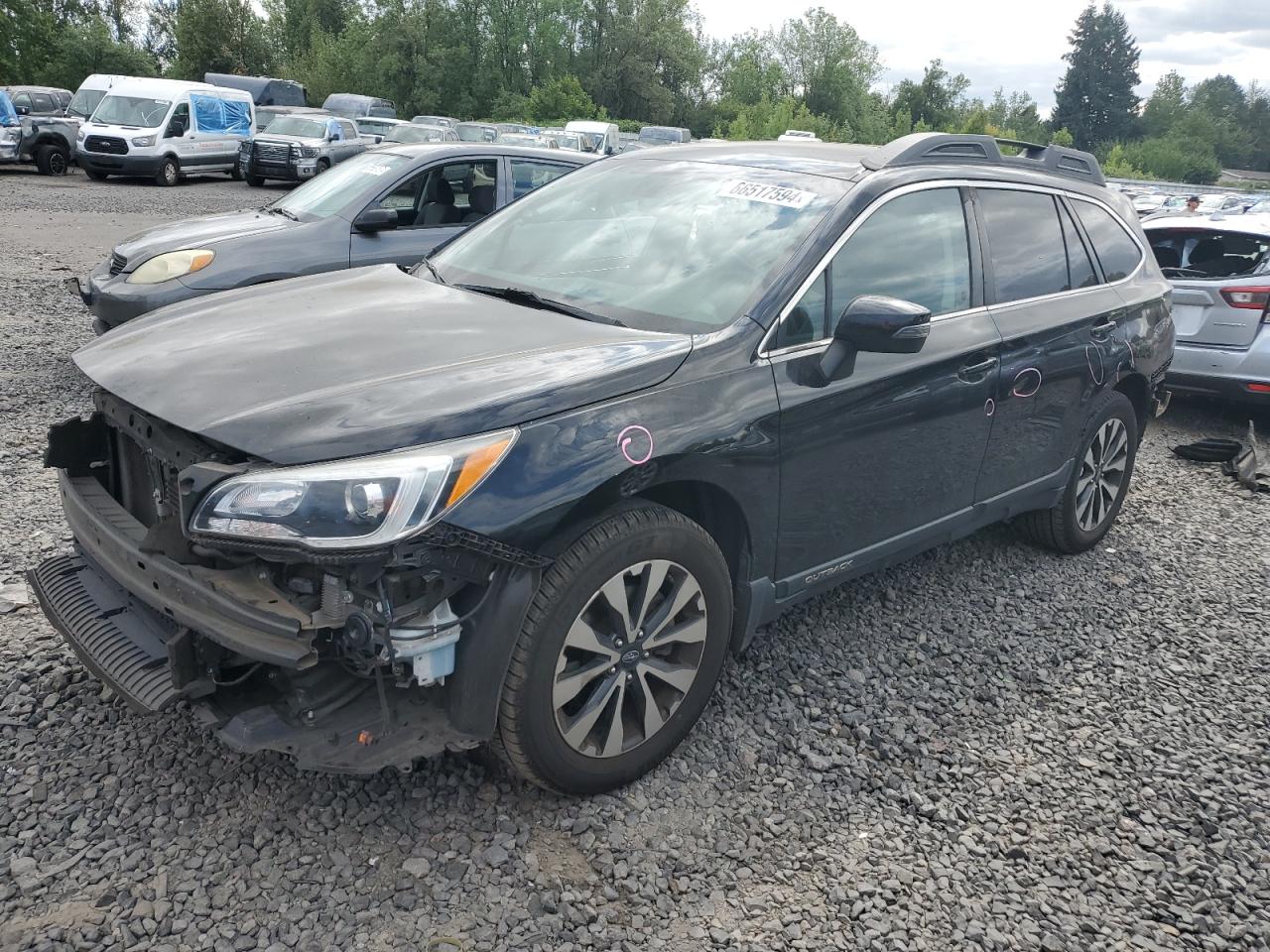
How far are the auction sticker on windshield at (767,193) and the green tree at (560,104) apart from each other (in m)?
57.4

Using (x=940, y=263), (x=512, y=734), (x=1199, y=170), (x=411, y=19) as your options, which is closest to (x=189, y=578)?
(x=512, y=734)

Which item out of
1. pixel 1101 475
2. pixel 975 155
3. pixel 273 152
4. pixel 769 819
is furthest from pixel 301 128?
pixel 769 819

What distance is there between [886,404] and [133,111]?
78.3 ft

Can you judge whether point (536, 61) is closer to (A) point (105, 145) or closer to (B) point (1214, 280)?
(A) point (105, 145)

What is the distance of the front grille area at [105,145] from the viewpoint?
71.8 ft

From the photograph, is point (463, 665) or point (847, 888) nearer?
point (463, 665)

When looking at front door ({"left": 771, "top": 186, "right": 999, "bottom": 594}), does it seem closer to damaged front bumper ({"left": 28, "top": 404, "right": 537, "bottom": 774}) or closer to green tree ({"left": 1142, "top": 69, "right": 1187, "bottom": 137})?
damaged front bumper ({"left": 28, "top": 404, "right": 537, "bottom": 774})

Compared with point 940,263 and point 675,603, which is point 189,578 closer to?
point 675,603

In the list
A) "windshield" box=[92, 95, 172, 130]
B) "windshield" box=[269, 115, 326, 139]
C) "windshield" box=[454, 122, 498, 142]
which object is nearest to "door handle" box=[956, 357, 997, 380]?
"windshield" box=[92, 95, 172, 130]

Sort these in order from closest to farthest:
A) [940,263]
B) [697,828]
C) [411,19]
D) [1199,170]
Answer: [697,828], [940,263], [411,19], [1199,170]

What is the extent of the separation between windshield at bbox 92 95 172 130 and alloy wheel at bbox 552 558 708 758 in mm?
23713

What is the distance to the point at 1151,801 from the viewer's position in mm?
3201

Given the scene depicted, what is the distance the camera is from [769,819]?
298 centimetres

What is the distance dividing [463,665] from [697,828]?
89 centimetres
